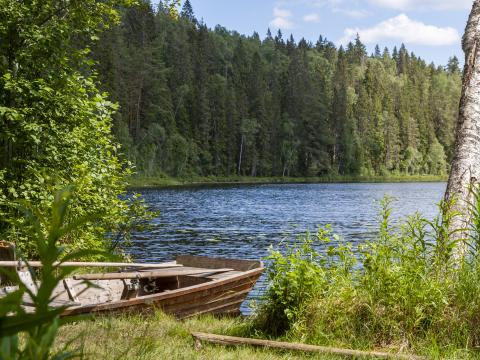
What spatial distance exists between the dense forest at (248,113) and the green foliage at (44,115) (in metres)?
66.7

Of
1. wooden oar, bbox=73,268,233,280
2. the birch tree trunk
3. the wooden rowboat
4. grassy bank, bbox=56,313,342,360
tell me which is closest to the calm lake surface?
the wooden rowboat

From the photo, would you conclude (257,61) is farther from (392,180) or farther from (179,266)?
(179,266)

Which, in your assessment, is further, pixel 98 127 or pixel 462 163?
pixel 98 127

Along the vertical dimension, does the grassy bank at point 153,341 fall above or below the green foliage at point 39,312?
below

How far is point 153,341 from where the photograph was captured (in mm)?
5930

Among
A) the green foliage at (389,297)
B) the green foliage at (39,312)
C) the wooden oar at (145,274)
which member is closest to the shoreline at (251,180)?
the wooden oar at (145,274)

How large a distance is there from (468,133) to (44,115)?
293 inches

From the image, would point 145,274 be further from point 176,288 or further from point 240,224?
point 240,224

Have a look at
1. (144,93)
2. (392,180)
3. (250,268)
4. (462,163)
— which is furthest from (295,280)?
(392,180)

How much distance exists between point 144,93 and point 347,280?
299 ft

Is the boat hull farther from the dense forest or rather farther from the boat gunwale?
the dense forest

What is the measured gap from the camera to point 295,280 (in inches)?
274

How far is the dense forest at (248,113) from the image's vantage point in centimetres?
8962

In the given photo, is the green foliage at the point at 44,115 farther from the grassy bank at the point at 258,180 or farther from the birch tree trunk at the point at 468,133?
the grassy bank at the point at 258,180
